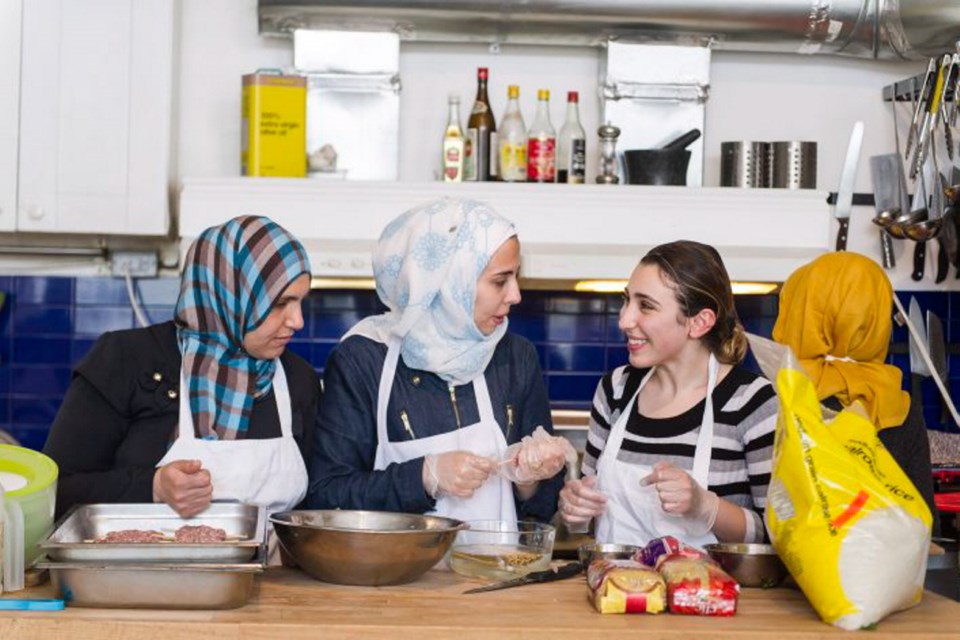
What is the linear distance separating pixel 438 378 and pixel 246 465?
41 centimetres

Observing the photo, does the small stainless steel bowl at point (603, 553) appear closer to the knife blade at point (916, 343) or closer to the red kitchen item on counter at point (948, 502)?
the red kitchen item on counter at point (948, 502)

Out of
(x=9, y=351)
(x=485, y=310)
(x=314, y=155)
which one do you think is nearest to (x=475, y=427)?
(x=485, y=310)

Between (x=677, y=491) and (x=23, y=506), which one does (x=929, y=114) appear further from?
(x=23, y=506)

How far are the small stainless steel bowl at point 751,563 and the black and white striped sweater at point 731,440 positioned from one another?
0.23 m

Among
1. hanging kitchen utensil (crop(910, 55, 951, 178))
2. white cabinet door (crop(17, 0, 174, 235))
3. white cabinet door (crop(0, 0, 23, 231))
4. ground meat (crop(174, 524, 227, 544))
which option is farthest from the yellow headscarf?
white cabinet door (crop(0, 0, 23, 231))

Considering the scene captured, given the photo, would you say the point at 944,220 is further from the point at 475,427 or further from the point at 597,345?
the point at 475,427

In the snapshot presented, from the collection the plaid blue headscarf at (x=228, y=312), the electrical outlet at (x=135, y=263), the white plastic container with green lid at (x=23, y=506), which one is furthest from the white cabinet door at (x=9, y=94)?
the white plastic container with green lid at (x=23, y=506)

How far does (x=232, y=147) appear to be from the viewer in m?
4.43

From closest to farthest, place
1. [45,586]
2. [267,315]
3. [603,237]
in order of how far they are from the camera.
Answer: [45,586]
[267,315]
[603,237]

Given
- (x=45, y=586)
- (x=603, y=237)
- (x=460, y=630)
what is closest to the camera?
(x=460, y=630)

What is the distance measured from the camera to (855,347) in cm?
347

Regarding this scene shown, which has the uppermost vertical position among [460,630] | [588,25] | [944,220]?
[588,25]

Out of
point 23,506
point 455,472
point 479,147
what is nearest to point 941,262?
point 479,147

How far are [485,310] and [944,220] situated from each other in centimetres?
220
